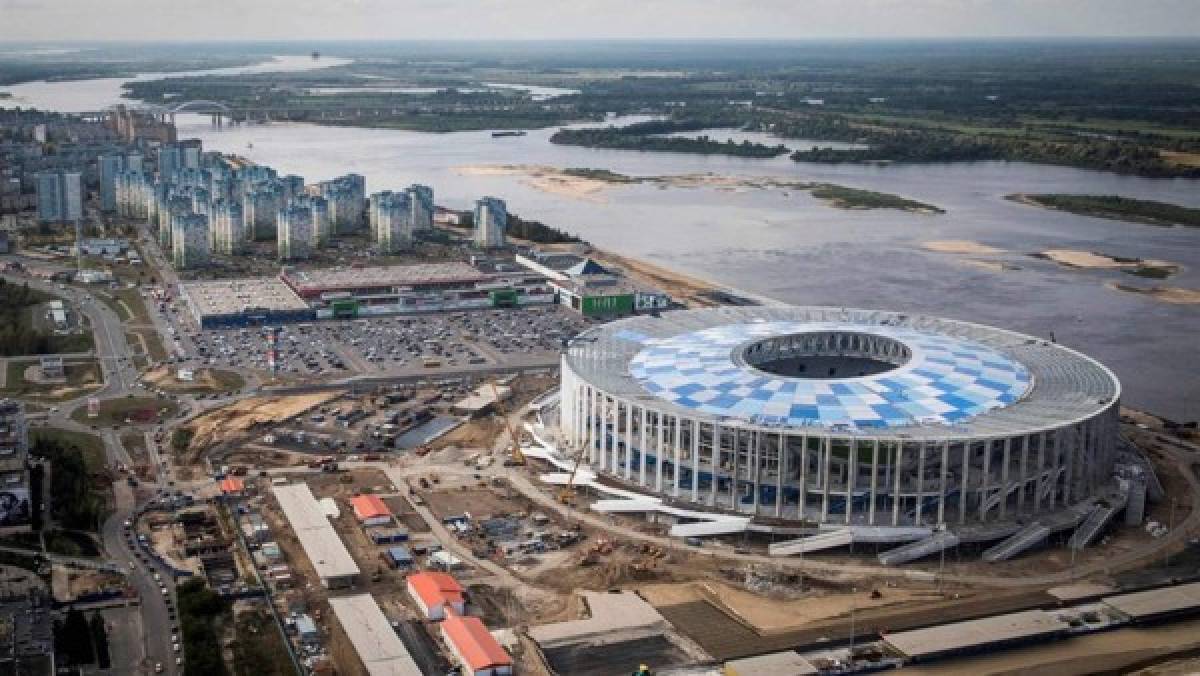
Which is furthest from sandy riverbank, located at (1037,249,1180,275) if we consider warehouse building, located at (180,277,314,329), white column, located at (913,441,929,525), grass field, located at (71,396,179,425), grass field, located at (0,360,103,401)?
grass field, located at (0,360,103,401)

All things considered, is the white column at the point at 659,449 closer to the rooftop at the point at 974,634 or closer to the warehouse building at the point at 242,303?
the rooftop at the point at 974,634

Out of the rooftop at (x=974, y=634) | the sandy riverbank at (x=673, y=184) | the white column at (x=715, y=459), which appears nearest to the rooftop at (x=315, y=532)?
the white column at (x=715, y=459)

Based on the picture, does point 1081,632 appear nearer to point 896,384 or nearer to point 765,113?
point 896,384

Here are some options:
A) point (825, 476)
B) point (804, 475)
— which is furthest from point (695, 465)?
point (825, 476)

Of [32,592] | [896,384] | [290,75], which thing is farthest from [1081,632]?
[290,75]

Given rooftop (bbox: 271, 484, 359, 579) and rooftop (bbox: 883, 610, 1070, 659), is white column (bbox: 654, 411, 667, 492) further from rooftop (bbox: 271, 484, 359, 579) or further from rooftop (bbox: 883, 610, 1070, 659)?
rooftop (bbox: 883, 610, 1070, 659)
